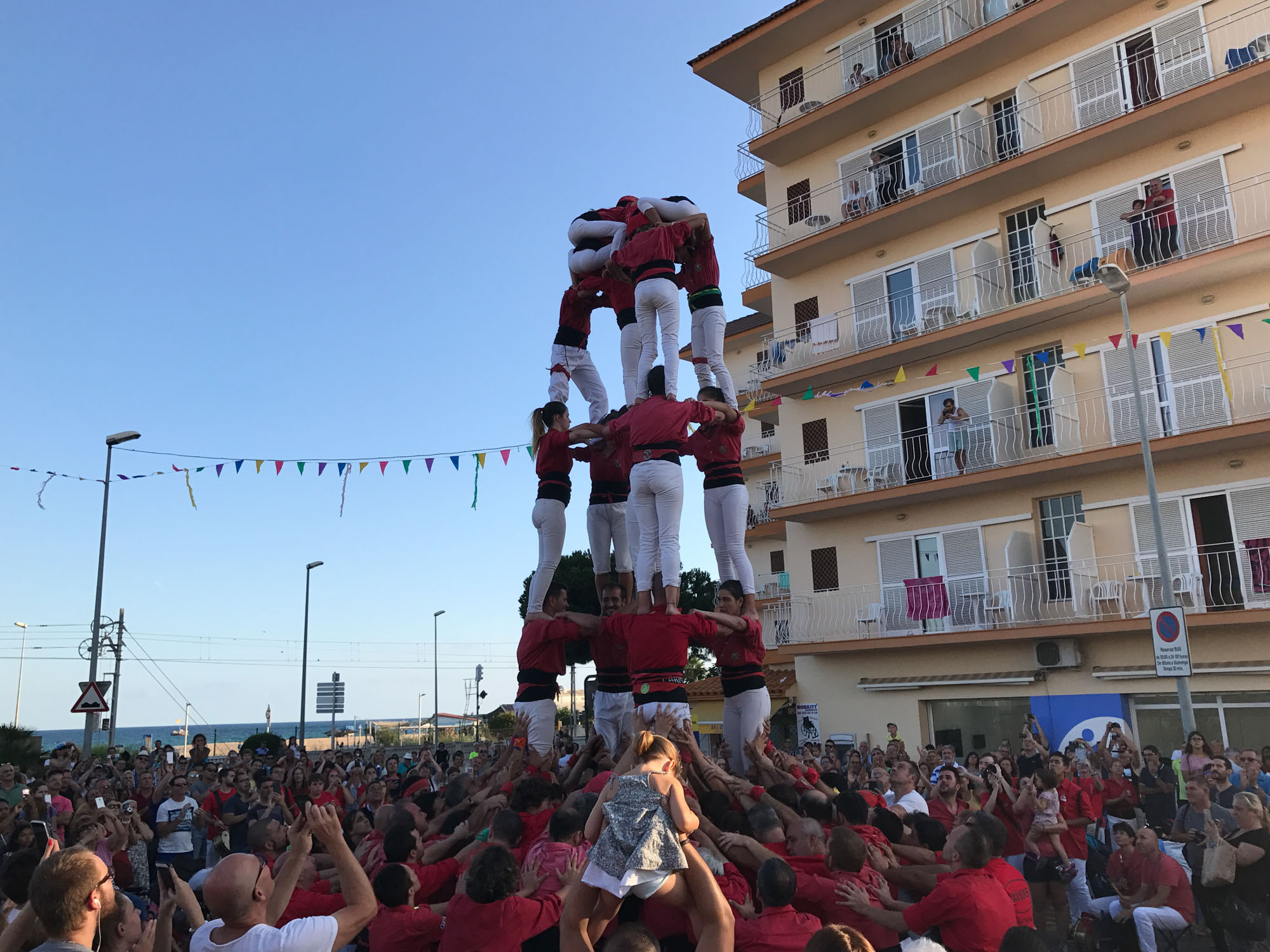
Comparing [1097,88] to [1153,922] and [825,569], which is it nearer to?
[825,569]

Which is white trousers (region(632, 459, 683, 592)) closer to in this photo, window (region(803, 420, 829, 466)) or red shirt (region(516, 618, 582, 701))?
red shirt (region(516, 618, 582, 701))

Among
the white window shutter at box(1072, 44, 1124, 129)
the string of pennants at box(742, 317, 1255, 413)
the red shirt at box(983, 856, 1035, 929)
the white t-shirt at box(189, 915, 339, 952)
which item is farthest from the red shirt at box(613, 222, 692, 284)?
the white window shutter at box(1072, 44, 1124, 129)

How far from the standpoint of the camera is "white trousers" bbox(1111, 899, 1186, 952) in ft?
27.3

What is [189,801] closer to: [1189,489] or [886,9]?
[1189,489]

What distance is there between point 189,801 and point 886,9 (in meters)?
23.5

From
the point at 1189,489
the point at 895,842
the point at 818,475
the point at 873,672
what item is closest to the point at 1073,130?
the point at 1189,489

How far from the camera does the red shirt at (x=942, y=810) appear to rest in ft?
26.5

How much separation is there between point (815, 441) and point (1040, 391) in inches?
244

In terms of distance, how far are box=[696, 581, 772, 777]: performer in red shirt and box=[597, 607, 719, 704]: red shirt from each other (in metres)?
0.56

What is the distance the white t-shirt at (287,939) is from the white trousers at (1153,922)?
7460 millimetres

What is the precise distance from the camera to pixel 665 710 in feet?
27.7

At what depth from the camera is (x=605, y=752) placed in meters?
9.84

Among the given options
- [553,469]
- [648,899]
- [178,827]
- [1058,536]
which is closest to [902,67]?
[1058,536]

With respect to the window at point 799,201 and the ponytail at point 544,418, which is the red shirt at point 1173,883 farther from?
the window at point 799,201
